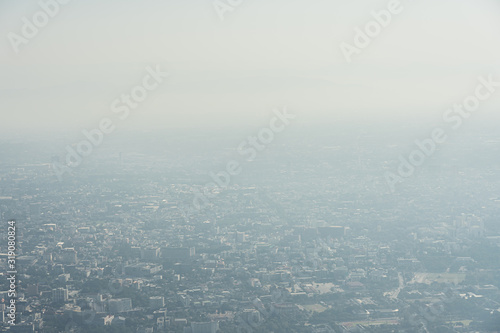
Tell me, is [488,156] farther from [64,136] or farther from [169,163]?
[64,136]

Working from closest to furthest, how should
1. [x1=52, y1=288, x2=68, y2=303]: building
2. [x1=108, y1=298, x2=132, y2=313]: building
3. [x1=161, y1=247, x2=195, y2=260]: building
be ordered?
[x1=108, y1=298, x2=132, y2=313]: building < [x1=52, y1=288, x2=68, y2=303]: building < [x1=161, y1=247, x2=195, y2=260]: building

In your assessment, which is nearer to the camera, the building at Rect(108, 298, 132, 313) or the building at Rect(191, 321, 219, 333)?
the building at Rect(191, 321, 219, 333)

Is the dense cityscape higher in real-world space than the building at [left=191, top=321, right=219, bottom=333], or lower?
higher

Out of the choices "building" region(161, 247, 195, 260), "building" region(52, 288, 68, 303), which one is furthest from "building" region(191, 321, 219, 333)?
"building" region(161, 247, 195, 260)

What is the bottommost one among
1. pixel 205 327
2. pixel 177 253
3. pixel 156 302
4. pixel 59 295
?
pixel 205 327

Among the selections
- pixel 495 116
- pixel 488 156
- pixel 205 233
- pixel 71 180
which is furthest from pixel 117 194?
pixel 495 116

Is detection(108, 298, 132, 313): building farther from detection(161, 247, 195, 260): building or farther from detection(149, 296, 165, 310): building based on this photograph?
detection(161, 247, 195, 260): building
